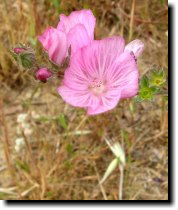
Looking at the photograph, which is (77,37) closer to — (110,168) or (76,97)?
(76,97)

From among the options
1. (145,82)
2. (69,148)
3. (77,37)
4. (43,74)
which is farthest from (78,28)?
(69,148)

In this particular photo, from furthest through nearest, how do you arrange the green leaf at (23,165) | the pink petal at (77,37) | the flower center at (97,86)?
the green leaf at (23,165) < the flower center at (97,86) < the pink petal at (77,37)

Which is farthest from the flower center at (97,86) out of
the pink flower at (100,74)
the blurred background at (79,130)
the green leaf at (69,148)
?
the green leaf at (69,148)

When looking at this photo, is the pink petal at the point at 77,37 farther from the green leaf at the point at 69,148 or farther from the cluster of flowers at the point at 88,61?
the green leaf at the point at 69,148

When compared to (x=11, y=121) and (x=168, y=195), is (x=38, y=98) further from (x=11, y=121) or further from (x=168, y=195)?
(x=168, y=195)

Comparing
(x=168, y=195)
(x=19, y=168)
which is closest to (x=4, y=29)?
(x=19, y=168)
